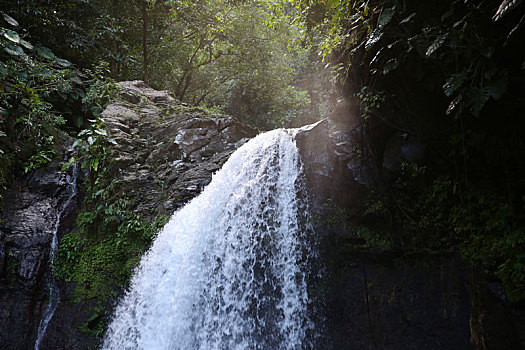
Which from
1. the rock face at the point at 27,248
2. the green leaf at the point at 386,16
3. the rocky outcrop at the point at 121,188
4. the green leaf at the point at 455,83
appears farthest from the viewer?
the rocky outcrop at the point at 121,188

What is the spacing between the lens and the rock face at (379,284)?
3330 mm

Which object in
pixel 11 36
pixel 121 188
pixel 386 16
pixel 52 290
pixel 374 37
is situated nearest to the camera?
pixel 386 16

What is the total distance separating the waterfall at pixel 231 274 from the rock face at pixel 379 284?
0.34 meters

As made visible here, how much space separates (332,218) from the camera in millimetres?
4453

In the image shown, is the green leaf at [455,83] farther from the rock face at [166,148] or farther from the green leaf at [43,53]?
the green leaf at [43,53]

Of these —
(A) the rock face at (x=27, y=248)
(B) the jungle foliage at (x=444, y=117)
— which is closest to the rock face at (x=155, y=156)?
(A) the rock face at (x=27, y=248)

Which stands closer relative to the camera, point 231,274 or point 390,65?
point 390,65

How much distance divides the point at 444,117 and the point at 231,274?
3.61 m

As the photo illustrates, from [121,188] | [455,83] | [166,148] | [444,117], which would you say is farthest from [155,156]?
[455,83]

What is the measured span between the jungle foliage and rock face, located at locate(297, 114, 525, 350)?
0.56 ft

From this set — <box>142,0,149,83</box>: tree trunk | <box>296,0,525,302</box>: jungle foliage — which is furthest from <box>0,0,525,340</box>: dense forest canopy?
<box>142,0,149,83</box>: tree trunk

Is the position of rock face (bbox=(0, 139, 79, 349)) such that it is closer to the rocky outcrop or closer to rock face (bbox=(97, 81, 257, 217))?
the rocky outcrop

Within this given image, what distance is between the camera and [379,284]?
3.97m

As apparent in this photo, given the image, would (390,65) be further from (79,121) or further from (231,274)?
(79,121)
